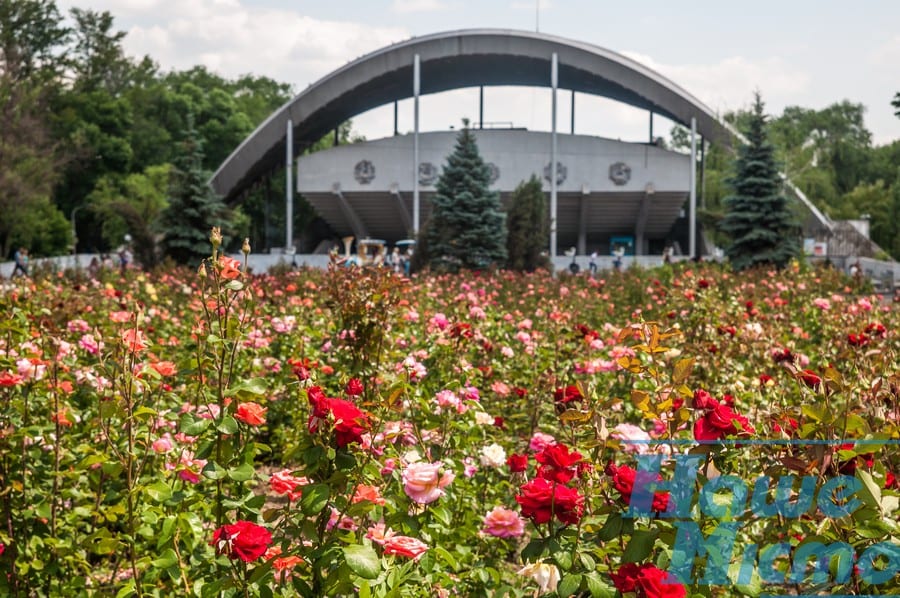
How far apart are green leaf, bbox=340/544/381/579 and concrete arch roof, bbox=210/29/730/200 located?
126 ft

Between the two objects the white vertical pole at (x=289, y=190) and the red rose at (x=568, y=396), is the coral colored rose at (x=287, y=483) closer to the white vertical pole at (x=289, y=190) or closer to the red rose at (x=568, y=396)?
the red rose at (x=568, y=396)

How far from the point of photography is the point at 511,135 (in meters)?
41.1

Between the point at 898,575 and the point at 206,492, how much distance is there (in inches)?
82.6

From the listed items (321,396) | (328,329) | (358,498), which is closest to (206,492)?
(358,498)

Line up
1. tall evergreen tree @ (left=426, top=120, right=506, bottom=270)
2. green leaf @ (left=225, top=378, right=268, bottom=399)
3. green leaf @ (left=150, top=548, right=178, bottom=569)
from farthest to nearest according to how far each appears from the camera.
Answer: tall evergreen tree @ (left=426, top=120, right=506, bottom=270) → green leaf @ (left=150, top=548, right=178, bottom=569) → green leaf @ (left=225, top=378, right=268, bottom=399)

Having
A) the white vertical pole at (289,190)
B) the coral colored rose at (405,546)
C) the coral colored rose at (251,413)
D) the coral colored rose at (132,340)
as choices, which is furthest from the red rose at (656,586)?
the white vertical pole at (289,190)

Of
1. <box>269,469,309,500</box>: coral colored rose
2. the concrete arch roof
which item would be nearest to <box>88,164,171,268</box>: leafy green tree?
the concrete arch roof

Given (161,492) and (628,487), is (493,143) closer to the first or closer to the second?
(161,492)

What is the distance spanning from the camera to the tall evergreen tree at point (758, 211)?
2400cm

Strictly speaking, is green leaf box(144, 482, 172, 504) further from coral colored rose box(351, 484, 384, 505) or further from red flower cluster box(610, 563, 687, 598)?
red flower cluster box(610, 563, 687, 598)

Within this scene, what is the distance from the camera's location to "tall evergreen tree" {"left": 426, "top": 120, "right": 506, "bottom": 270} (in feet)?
89.9

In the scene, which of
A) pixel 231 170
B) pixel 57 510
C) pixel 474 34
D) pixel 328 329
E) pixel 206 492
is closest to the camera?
pixel 206 492

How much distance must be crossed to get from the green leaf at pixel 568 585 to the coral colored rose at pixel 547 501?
0.43ft

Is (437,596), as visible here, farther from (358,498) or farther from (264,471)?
(264,471)
